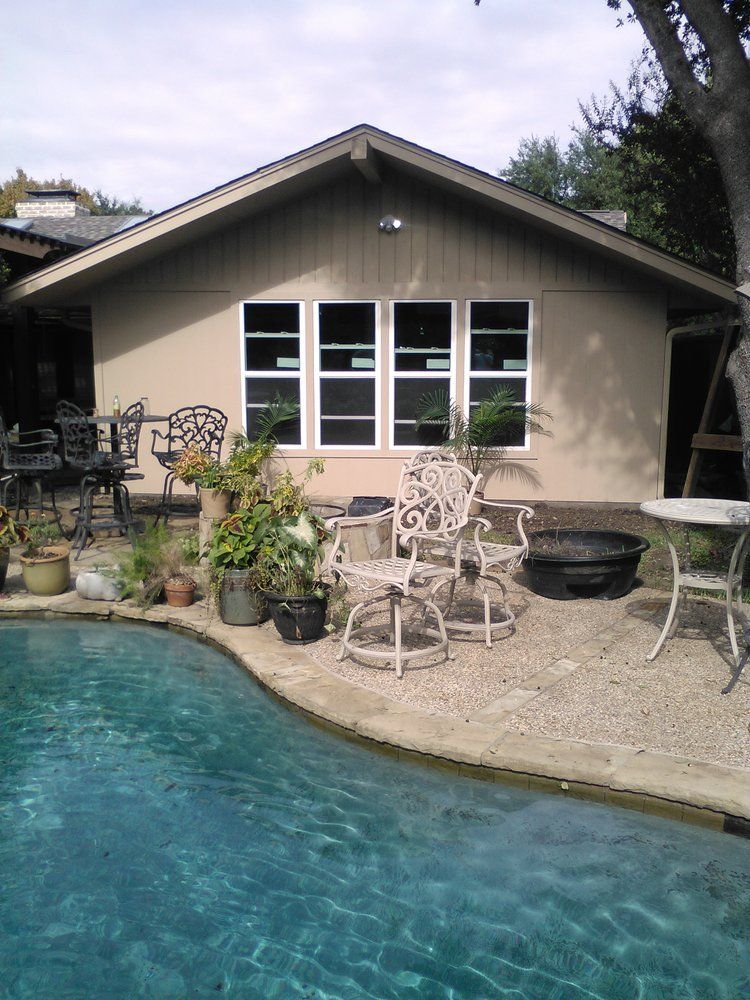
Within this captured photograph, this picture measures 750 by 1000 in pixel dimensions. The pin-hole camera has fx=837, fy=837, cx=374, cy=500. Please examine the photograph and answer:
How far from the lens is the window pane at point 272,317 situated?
9.45m

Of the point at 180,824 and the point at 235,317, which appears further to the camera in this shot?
the point at 235,317

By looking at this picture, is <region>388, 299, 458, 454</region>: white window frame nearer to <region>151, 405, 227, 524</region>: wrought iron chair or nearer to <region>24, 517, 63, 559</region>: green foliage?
<region>151, 405, 227, 524</region>: wrought iron chair

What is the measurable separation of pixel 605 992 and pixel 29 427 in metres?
9.95

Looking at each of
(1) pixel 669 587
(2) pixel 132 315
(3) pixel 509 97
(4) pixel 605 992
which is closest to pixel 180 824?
(4) pixel 605 992

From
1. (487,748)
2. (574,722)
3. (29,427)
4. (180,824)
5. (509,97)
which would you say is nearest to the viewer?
(180,824)

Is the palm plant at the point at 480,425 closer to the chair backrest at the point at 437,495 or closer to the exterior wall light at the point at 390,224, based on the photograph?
the exterior wall light at the point at 390,224

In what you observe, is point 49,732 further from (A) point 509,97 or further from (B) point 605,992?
(A) point 509,97

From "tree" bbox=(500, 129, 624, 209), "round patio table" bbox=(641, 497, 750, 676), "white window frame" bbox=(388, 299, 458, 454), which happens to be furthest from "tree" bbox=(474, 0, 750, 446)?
"tree" bbox=(500, 129, 624, 209)

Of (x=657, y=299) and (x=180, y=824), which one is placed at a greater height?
(x=657, y=299)

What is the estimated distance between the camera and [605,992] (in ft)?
8.34

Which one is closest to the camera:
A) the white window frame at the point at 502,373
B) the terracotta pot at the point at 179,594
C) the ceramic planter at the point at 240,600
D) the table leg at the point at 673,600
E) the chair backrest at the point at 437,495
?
the table leg at the point at 673,600

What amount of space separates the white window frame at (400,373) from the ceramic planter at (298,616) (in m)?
4.28

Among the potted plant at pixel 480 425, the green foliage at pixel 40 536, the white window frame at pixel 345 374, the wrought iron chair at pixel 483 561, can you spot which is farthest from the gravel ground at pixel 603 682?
the white window frame at pixel 345 374

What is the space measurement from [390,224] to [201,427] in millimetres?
3010
